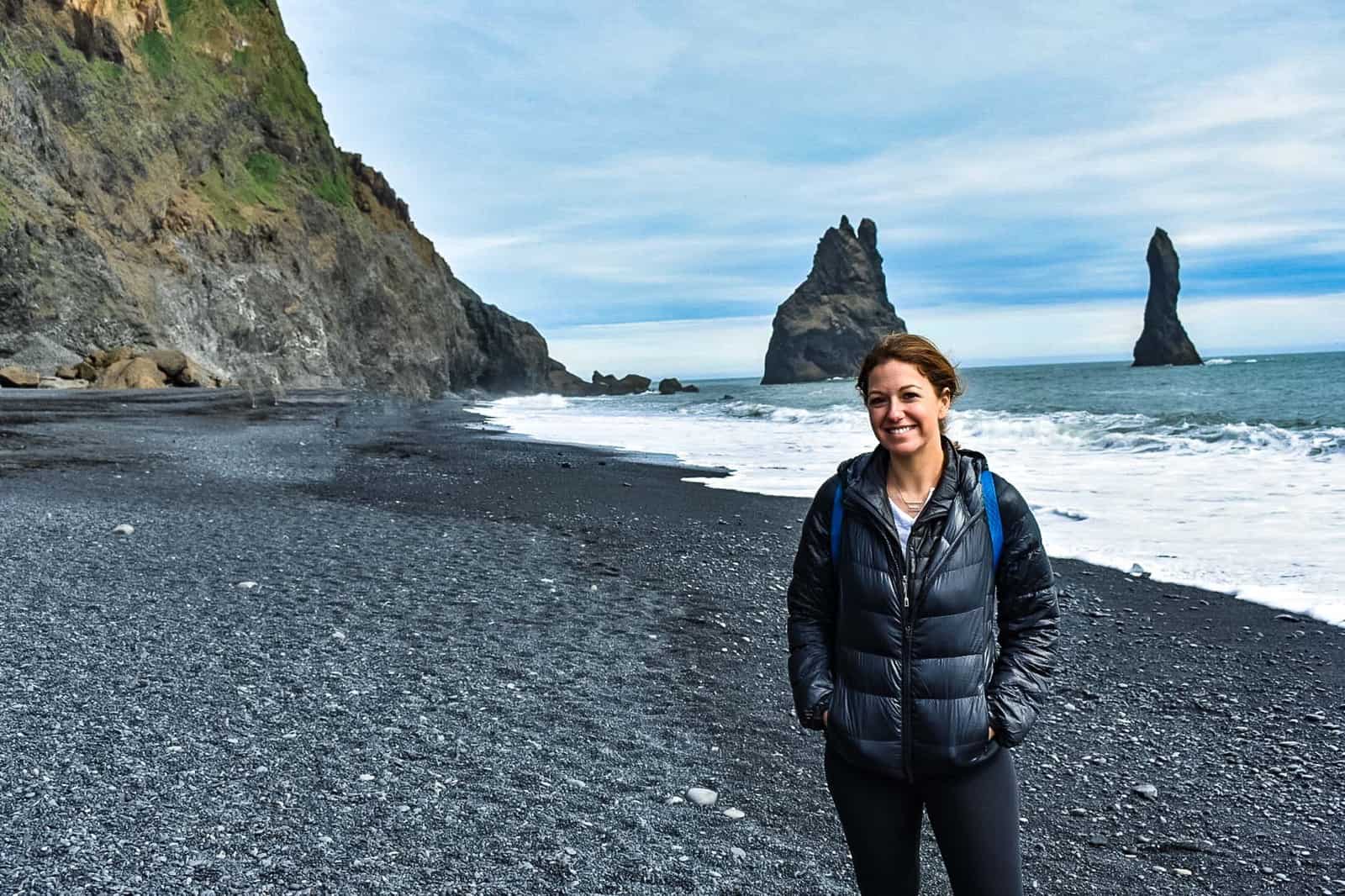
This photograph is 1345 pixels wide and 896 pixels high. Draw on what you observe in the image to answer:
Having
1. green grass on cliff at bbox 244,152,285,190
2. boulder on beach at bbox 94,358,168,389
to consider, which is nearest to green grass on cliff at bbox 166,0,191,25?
green grass on cliff at bbox 244,152,285,190

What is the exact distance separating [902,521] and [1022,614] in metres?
0.46

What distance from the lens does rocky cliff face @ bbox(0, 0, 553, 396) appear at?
4081cm

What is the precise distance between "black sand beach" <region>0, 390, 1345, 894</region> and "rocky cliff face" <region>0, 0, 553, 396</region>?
37.6 meters

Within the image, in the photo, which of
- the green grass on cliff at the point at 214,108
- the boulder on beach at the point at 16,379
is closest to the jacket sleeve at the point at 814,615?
the boulder on beach at the point at 16,379

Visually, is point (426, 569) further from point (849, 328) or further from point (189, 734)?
point (849, 328)

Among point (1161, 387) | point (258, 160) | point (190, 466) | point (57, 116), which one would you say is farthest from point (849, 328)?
point (190, 466)

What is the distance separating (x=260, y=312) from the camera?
56.4 metres

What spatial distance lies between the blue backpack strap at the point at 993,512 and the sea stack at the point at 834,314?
597ft

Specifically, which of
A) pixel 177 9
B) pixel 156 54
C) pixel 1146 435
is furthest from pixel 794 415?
pixel 177 9

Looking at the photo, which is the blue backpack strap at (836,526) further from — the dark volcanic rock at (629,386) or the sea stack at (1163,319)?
the sea stack at (1163,319)

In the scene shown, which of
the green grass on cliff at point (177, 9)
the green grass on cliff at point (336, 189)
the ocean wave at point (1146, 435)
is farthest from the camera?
the green grass on cliff at point (336, 189)

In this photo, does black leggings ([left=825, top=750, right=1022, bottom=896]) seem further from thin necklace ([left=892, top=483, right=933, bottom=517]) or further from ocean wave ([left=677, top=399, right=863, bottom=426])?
ocean wave ([left=677, top=399, right=863, bottom=426])

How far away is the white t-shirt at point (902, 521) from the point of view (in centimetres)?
276

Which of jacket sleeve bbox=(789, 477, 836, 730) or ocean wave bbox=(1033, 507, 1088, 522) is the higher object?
jacket sleeve bbox=(789, 477, 836, 730)
